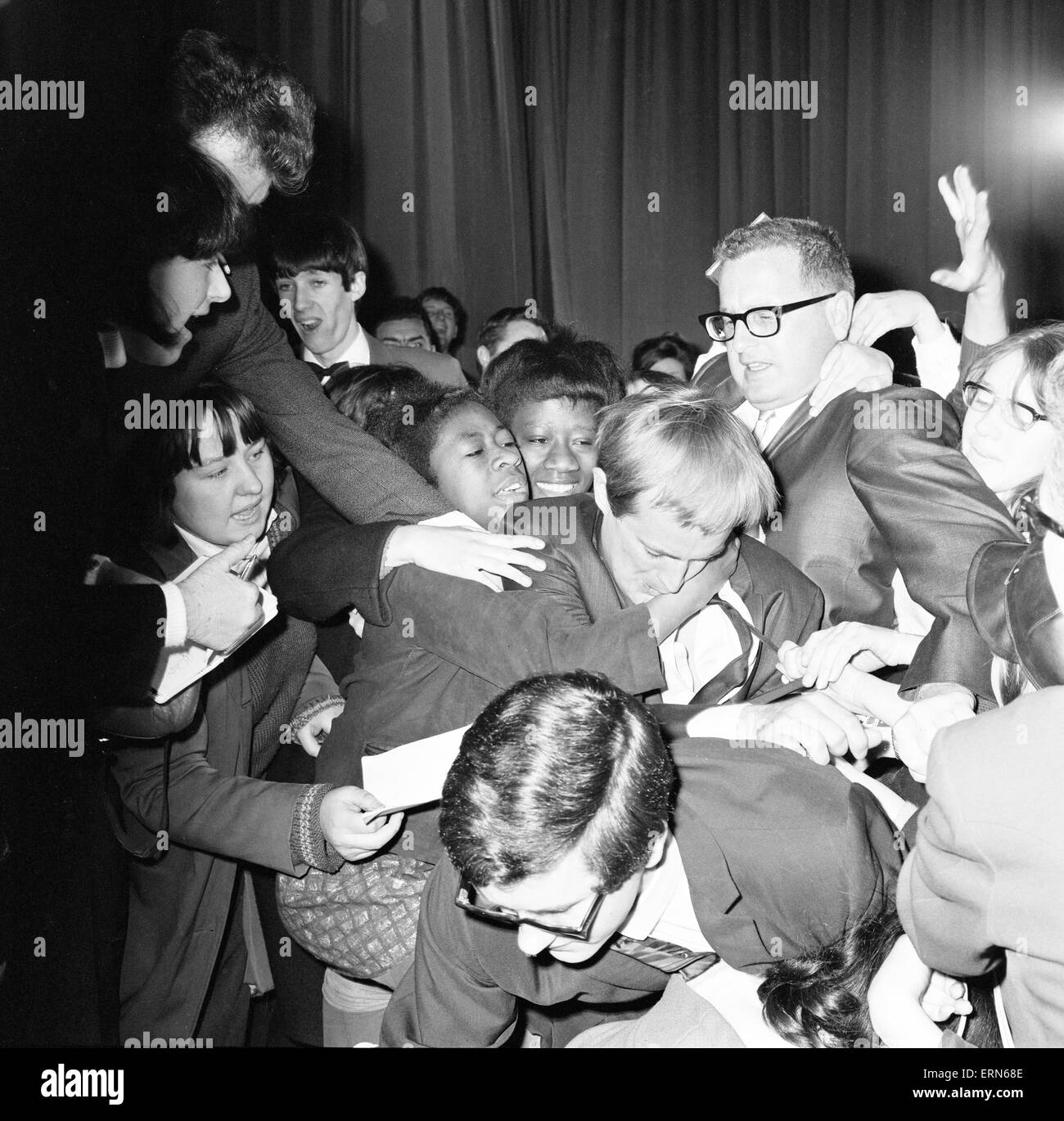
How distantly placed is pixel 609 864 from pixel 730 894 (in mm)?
199

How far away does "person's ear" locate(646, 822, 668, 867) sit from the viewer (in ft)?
4.09

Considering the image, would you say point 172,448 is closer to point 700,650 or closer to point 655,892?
point 700,650

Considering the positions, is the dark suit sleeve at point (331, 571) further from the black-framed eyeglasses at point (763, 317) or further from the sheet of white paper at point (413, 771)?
the black-framed eyeglasses at point (763, 317)

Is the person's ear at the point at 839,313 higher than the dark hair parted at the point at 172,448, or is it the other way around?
the person's ear at the point at 839,313

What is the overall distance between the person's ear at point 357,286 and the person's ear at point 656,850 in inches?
73.8

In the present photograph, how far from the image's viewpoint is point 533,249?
12.7ft

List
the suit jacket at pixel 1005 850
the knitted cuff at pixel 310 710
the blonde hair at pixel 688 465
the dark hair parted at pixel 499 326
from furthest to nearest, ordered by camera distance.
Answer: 1. the dark hair parted at pixel 499 326
2. the knitted cuff at pixel 310 710
3. the blonde hair at pixel 688 465
4. the suit jacket at pixel 1005 850

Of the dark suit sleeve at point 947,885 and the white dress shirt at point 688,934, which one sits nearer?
the dark suit sleeve at point 947,885

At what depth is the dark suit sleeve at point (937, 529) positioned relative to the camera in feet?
4.57

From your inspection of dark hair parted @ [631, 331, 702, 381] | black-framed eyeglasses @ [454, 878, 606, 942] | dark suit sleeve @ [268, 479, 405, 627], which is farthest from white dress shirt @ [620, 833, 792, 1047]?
dark hair parted @ [631, 331, 702, 381]

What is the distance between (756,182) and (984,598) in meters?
2.91

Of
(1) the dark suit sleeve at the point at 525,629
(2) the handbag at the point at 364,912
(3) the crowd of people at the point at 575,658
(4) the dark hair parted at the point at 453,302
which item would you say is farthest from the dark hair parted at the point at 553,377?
(4) the dark hair parted at the point at 453,302

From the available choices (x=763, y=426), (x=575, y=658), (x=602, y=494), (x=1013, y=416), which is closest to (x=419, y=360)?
(x=763, y=426)

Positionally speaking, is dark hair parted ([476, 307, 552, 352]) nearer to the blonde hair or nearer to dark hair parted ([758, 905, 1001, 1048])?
the blonde hair
